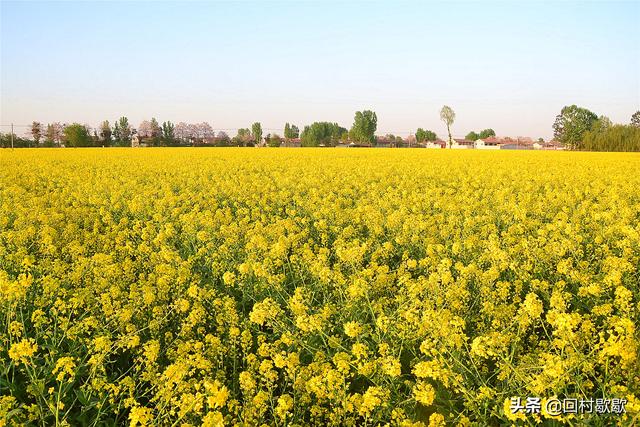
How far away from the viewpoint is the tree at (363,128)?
87.6m

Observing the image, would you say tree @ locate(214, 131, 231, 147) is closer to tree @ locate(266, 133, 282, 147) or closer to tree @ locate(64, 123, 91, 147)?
tree @ locate(266, 133, 282, 147)

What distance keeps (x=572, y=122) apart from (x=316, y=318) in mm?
88865

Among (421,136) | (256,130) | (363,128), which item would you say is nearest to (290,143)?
(256,130)

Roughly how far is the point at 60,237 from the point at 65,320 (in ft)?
13.0

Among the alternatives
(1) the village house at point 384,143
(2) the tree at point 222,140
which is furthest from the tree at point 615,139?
(2) the tree at point 222,140

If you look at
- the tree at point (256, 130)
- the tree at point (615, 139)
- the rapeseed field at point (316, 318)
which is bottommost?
the rapeseed field at point (316, 318)

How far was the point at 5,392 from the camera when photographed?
3.27m

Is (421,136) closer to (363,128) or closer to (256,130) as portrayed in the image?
(363,128)

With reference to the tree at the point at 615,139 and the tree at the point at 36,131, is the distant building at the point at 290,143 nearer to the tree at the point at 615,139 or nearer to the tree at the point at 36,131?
the tree at the point at 36,131

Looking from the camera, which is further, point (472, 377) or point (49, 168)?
point (49, 168)

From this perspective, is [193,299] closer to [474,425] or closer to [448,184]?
[474,425]

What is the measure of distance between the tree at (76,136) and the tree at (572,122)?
71.0 m

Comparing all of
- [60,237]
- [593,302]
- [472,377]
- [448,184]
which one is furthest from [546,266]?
[448,184]

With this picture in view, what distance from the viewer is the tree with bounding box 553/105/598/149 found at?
251ft
